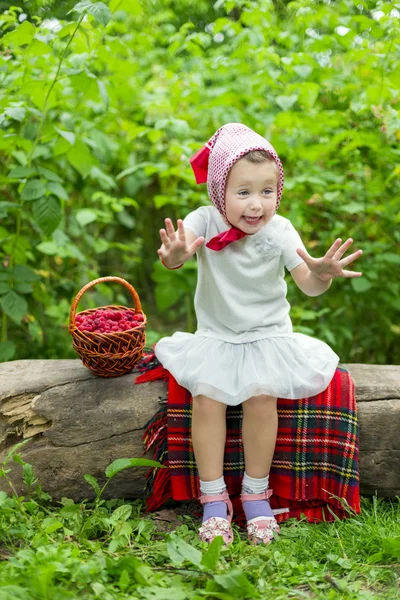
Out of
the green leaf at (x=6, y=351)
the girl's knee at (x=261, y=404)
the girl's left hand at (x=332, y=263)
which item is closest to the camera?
the girl's left hand at (x=332, y=263)

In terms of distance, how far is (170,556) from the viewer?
6.17 ft

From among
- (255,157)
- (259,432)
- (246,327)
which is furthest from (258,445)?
(255,157)

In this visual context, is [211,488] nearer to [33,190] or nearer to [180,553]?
[180,553]

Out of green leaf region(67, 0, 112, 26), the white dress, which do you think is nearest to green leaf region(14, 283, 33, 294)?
the white dress

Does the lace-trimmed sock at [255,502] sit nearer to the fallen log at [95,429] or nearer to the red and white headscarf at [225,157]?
the fallen log at [95,429]

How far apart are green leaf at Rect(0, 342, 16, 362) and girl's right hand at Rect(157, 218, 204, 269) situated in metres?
1.17

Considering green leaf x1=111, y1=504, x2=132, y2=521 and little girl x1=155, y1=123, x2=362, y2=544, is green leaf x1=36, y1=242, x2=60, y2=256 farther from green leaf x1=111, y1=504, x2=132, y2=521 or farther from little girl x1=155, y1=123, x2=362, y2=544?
green leaf x1=111, y1=504, x2=132, y2=521

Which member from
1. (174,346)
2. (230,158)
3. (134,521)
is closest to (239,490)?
(134,521)

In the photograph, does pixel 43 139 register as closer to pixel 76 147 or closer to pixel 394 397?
pixel 76 147

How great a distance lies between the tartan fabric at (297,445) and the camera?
2.34 m

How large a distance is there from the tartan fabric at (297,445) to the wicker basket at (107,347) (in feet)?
0.61

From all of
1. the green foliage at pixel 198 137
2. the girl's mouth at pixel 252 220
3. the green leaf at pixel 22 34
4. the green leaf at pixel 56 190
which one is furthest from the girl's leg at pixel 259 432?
the green leaf at pixel 22 34

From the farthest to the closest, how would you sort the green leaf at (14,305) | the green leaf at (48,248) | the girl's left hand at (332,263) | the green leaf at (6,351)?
the green leaf at (48,248) < the green leaf at (6,351) < the green leaf at (14,305) < the girl's left hand at (332,263)

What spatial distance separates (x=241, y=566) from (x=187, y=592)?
25cm
